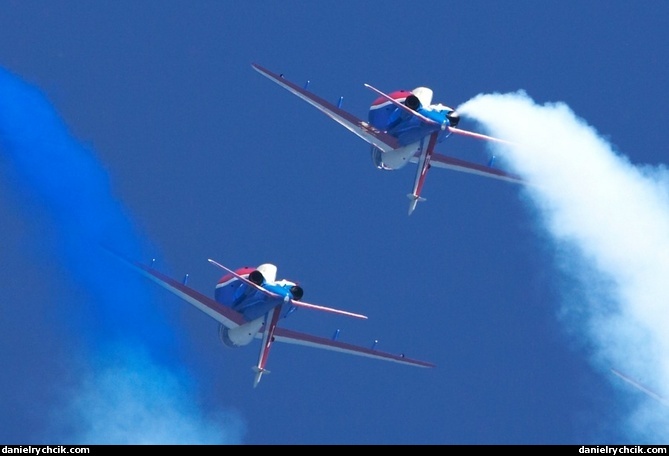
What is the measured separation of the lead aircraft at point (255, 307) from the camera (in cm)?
10206

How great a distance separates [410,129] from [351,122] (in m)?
4.06

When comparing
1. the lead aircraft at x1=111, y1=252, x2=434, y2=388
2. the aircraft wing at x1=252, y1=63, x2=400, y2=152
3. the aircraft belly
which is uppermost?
the aircraft wing at x1=252, y1=63, x2=400, y2=152

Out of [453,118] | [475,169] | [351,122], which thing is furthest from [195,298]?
[475,169]

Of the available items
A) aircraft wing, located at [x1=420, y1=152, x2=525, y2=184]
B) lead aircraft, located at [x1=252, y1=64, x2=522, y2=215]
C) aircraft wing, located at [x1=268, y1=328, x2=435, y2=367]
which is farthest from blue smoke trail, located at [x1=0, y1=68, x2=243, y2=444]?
aircraft wing, located at [x1=420, y1=152, x2=525, y2=184]

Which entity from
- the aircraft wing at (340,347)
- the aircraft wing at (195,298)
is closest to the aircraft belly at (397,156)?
the aircraft wing at (340,347)

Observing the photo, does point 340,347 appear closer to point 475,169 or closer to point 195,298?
point 195,298

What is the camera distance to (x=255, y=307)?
103 m

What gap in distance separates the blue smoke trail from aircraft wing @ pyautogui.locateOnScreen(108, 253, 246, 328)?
189 centimetres

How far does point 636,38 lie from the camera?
138 meters

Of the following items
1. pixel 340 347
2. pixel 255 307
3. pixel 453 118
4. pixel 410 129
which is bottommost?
pixel 255 307

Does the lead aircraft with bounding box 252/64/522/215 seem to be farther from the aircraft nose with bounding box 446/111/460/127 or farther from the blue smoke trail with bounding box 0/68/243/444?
the blue smoke trail with bounding box 0/68/243/444

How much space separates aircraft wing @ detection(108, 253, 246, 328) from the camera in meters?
104

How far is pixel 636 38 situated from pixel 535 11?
21.1ft

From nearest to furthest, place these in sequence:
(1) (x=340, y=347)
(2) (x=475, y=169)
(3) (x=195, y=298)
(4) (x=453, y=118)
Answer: (4) (x=453, y=118), (3) (x=195, y=298), (1) (x=340, y=347), (2) (x=475, y=169)
